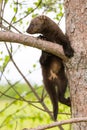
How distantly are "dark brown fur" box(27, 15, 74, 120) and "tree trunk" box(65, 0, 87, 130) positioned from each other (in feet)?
1.61

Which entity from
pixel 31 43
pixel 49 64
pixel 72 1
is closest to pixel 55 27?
pixel 49 64

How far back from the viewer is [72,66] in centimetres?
282

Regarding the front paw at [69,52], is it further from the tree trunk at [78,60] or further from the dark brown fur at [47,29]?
the dark brown fur at [47,29]

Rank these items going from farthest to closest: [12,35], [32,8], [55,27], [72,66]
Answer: [32,8]
[55,27]
[72,66]
[12,35]

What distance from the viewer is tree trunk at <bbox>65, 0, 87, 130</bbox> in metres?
2.80

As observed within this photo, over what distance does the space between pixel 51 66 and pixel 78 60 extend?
2.48 feet

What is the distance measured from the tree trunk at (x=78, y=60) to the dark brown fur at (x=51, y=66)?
491 mm

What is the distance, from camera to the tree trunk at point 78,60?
280 centimetres

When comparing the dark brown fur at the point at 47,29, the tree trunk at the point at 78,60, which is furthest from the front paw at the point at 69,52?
the dark brown fur at the point at 47,29

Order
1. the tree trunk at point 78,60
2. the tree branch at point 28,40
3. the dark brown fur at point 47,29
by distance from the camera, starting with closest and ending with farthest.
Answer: the tree branch at point 28,40 < the tree trunk at point 78,60 < the dark brown fur at point 47,29

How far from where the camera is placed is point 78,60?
2.79 m

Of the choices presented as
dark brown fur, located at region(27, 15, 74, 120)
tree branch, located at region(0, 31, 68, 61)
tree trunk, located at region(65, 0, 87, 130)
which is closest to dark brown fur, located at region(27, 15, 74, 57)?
dark brown fur, located at region(27, 15, 74, 120)

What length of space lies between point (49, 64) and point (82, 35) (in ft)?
2.51

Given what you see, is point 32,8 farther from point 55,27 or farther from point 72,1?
point 72,1
